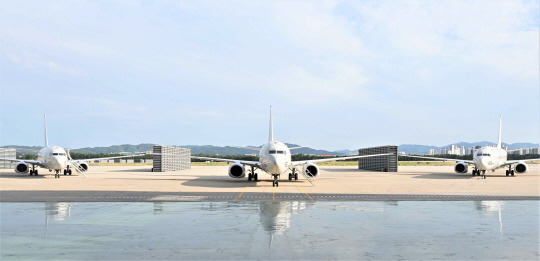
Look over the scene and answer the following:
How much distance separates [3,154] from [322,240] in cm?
8920

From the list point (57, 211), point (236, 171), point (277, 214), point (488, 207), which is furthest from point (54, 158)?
point (488, 207)

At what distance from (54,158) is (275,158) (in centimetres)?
2465

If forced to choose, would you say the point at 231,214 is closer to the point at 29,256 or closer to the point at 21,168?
the point at 29,256

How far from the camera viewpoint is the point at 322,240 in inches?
456

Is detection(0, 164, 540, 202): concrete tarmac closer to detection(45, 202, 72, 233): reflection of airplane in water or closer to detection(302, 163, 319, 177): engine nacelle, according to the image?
detection(302, 163, 319, 177): engine nacelle

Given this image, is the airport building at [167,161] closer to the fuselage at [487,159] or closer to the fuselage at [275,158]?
the fuselage at [275,158]

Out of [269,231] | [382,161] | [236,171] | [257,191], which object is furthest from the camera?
[382,161]

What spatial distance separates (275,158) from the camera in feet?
111

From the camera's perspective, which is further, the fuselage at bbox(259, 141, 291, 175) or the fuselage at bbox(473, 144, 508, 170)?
the fuselage at bbox(473, 144, 508, 170)

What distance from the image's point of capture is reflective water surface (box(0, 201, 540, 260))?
399 inches

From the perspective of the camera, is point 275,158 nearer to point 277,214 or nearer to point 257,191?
point 257,191

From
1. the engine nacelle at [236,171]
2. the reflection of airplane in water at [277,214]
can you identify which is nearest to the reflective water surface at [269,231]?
the reflection of airplane in water at [277,214]

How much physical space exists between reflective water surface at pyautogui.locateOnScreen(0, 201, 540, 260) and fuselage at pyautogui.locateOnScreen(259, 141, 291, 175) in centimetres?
1389

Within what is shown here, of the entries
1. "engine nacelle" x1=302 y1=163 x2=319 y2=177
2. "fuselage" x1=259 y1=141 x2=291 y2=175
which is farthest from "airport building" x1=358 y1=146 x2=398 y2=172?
"fuselage" x1=259 y1=141 x2=291 y2=175
